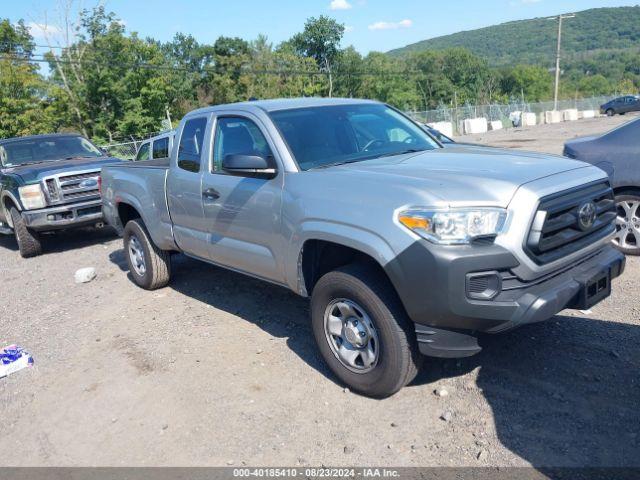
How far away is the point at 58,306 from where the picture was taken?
656cm

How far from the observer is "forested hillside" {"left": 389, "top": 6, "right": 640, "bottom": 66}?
139000 mm

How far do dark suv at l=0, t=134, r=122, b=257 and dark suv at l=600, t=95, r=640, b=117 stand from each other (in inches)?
1975

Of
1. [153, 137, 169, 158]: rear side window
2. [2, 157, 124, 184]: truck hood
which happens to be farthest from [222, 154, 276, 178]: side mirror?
[153, 137, 169, 158]: rear side window

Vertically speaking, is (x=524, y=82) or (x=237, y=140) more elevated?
(x=237, y=140)

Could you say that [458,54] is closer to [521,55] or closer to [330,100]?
[521,55]

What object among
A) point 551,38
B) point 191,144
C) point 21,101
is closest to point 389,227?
point 191,144

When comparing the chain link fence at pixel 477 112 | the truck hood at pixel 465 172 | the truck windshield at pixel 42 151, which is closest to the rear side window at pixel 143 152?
the truck windshield at pixel 42 151

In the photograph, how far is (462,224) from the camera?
315cm

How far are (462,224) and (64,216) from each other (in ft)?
25.6

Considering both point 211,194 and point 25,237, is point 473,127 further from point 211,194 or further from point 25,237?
point 211,194

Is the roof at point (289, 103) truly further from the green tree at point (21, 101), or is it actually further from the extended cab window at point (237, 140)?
the green tree at point (21, 101)

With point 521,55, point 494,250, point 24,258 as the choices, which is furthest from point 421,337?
point 521,55

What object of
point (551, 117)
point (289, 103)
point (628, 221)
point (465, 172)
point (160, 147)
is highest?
point (289, 103)

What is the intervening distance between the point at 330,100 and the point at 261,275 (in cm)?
171
